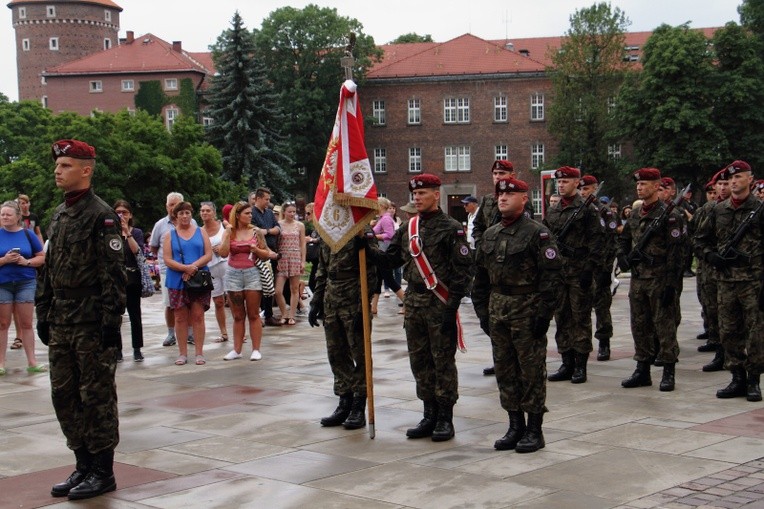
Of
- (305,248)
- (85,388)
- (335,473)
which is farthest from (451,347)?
(305,248)

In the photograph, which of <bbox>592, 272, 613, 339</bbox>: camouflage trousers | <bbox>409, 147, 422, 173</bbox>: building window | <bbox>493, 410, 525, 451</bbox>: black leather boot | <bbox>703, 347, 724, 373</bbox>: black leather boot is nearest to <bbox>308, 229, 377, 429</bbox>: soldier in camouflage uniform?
<bbox>493, 410, 525, 451</bbox>: black leather boot

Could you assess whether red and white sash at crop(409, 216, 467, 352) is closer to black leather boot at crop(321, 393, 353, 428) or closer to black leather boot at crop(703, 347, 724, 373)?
black leather boot at crop(321, 393, 353, 428)

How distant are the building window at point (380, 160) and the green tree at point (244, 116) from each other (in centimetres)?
Answer: 1988

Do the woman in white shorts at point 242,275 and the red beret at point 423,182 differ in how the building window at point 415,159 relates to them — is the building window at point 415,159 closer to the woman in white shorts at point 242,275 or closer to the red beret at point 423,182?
the woman in white shorts at point 242,275

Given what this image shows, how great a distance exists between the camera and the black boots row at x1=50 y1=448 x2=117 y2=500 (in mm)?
7020

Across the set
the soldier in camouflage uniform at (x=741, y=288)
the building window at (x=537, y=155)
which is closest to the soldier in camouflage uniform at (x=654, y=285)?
the soldier in camouflage uniform at (x=741, y=288)

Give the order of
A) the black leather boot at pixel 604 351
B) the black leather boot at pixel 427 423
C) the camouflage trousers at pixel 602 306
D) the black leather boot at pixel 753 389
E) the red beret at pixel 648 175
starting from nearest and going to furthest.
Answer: the black leather boot at pixel 427 423, the black leather boot at pixel 753 389, the red beret at pixel 648 175, the camouflage trousers at pixel 602 306, the black leather boot at pixel 604 351

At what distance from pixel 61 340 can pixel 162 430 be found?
2088mm

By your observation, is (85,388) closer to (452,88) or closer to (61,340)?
(61,340)

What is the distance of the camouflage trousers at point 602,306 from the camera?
11609 millimetres

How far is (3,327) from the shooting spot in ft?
41.5

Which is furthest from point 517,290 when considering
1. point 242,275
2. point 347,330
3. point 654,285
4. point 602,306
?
point 242,275

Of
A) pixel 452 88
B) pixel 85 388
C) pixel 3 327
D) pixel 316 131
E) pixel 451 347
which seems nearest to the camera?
pixel 85 388

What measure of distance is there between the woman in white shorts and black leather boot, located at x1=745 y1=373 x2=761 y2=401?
5763 millimetres
